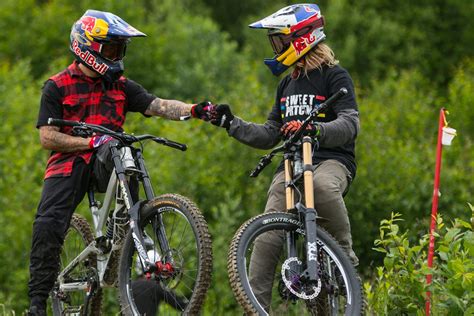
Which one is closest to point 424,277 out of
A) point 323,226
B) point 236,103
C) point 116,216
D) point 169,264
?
point 323,226

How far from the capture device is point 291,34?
8.01 meters

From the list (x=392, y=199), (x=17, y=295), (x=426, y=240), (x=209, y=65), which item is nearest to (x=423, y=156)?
(x=392, y=199)

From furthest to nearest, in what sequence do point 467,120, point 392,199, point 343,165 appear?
point 467,120
point 392,199
point 343,165

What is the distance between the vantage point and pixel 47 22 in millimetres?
46469

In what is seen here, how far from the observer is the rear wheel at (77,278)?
8.66 m

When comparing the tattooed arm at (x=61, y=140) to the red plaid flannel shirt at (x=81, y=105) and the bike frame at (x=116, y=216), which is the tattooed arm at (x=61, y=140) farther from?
the bike frame at (x=116, y=216)

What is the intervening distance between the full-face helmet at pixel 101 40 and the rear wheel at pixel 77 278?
4.70 feet

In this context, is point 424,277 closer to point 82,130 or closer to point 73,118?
point 82,130

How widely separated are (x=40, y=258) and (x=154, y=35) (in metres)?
38.1

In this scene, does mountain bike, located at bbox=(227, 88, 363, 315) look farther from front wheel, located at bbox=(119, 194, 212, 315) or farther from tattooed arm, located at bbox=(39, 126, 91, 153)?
tattooed arm, located at bbox=(39, 126, 91, 153)

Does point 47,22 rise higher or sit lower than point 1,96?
higher

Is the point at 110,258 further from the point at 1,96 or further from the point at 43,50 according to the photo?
the point at 43,50

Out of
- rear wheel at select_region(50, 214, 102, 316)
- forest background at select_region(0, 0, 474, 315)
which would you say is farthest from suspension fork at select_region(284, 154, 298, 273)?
forest background at select_region(0, 0, 474, 315)

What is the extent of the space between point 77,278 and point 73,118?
53.4 inches
